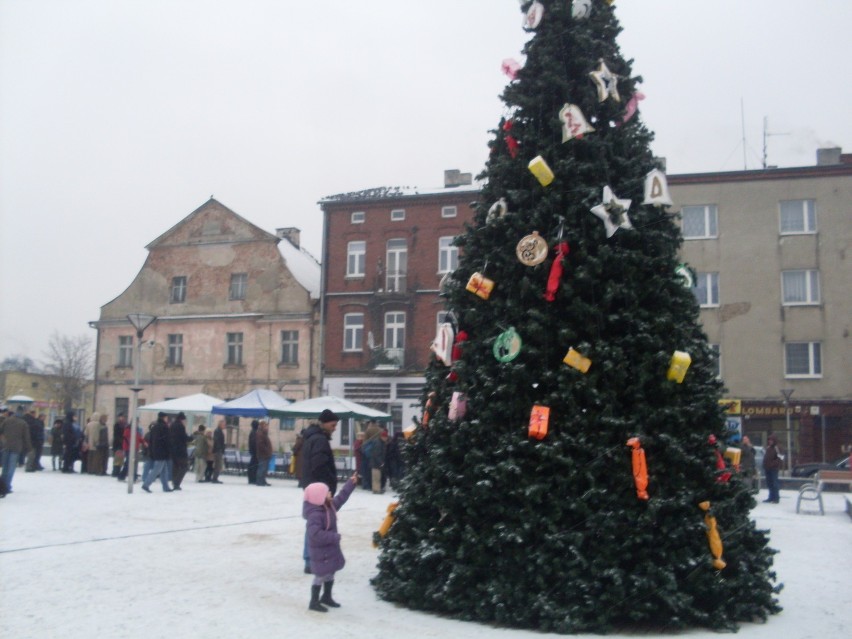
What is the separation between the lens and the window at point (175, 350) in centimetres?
4731

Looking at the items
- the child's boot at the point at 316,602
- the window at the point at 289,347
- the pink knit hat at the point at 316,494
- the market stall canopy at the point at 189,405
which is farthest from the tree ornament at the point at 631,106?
the window at the point at 289,347

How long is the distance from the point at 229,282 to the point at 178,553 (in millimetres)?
36916

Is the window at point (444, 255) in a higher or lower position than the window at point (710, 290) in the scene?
higher

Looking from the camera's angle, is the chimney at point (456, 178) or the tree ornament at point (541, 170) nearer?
the tree ornament at point (541, 170)

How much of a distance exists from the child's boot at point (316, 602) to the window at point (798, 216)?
3655 centimetres

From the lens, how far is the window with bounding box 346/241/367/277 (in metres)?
44.8

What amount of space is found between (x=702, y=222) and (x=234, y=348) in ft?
77.7

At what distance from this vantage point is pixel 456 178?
45344 millimetres

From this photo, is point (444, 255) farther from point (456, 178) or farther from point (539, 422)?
point (539, 422)

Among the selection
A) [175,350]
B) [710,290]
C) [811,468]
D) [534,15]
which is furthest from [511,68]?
[175,350]

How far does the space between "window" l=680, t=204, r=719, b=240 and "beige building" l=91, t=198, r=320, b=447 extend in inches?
720

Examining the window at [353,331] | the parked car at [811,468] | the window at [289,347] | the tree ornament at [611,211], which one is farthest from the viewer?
the window at [289,347]

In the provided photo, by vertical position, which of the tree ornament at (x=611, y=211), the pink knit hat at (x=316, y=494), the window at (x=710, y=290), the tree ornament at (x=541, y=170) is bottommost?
the pink knit hat at (x=316, y=494)

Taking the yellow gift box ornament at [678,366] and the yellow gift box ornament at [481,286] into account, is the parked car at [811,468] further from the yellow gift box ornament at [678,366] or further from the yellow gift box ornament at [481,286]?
the yellow gift box ornament at [481,286]
